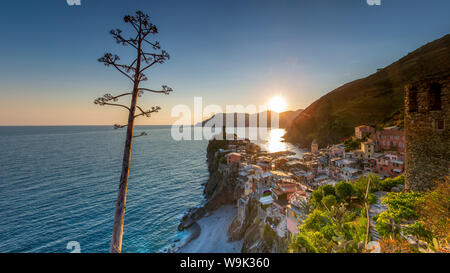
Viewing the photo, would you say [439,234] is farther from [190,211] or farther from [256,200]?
[190,211]

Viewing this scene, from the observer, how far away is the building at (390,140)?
102ft

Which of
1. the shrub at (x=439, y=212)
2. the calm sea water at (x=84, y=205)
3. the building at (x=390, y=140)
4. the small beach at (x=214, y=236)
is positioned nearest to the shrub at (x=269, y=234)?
the small beach at (x=214, y=236)

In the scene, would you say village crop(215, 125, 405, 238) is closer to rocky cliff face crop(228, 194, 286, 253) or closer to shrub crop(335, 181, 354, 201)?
rocky cliff face crop(228, 194, 286, 253)

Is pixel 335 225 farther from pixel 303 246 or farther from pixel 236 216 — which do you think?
pixel 236 216

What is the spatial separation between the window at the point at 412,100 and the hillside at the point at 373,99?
55102 millimetres

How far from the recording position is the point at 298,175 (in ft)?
95.8

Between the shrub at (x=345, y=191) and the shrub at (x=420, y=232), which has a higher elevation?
the shrub at (x=420, y=232)

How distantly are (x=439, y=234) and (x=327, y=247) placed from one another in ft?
10.7

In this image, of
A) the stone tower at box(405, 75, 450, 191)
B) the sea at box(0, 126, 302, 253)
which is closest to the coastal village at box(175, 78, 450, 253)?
the stone tower at box(405, 75, 450, 191)

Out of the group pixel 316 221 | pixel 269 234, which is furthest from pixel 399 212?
pixel 269 234

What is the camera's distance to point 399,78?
70.6 metres

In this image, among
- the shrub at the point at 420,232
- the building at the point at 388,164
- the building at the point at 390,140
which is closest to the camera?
the shrub at the point at 420,232

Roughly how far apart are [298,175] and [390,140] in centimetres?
2163

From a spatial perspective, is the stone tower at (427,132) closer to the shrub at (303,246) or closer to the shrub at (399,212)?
the shrub at (399,212)
